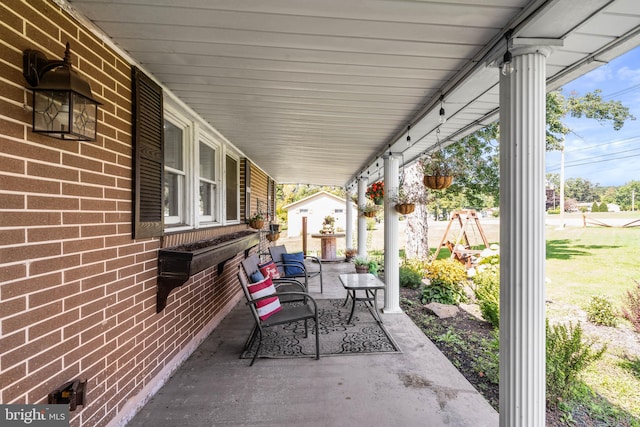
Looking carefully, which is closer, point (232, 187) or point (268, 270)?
point (268, 270)

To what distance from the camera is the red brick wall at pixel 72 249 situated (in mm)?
1242

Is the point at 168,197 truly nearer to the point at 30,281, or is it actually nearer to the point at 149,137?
the point at 149,137

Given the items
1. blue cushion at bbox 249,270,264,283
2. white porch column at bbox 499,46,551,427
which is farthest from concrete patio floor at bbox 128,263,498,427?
blue cushion at bbox 249,270,264,283

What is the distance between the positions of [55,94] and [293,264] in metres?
4.35

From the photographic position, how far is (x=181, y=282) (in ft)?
7.59

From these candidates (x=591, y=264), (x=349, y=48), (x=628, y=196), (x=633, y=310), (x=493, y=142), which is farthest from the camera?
(x=628, y=196)

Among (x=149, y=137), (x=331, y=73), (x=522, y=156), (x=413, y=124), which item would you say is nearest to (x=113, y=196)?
(x=149, y=137)

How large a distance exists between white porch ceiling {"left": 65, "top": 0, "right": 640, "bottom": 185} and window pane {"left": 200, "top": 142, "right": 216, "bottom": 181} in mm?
766

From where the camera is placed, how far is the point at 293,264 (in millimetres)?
5379

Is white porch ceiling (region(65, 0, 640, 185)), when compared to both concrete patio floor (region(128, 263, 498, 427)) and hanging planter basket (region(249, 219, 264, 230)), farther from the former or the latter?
hanging planter basket (region(249, 219, 264, 230))

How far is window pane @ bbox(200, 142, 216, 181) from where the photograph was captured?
378cm

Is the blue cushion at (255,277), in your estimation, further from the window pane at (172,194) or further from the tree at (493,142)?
the tree at (493,142)

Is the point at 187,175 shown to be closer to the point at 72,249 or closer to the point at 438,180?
the point at 72,249

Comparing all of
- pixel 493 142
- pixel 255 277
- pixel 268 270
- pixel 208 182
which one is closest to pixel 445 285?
pixel 268 270
